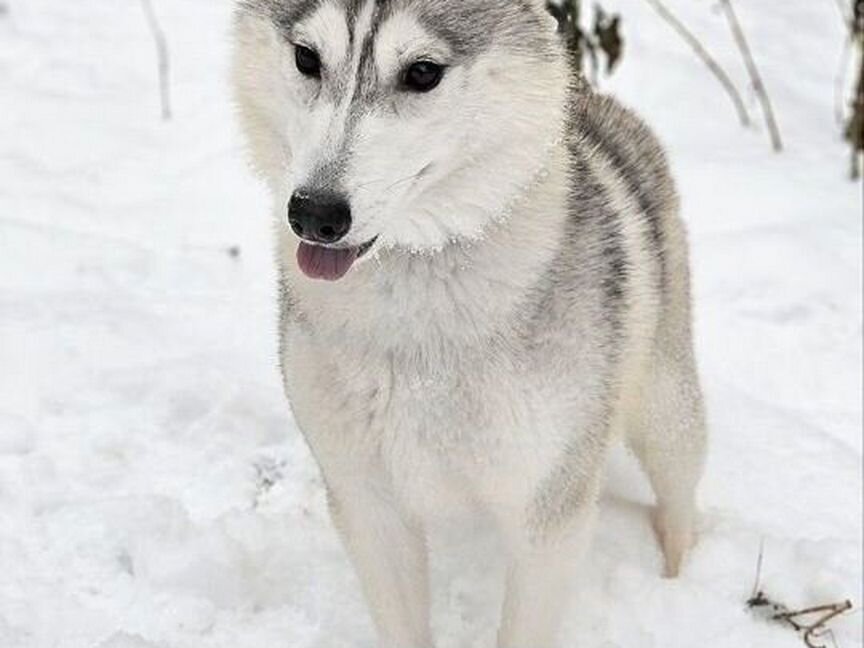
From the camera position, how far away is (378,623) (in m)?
2.87

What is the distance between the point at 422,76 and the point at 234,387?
171 cm

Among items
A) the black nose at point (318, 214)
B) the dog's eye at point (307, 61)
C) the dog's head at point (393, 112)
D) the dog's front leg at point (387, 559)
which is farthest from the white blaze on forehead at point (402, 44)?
the dog's front leg at point (387, 559)

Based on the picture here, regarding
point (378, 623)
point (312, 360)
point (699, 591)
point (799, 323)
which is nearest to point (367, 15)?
point (312, 360)

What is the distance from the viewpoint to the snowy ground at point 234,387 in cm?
322

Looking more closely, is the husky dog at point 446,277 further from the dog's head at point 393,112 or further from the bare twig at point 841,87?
the bare twig at point 841,87

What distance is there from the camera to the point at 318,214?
211cm

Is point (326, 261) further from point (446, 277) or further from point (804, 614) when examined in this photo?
point (804, 614)

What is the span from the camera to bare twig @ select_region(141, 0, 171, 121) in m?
5.11

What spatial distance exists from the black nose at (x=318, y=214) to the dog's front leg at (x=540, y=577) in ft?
2.55

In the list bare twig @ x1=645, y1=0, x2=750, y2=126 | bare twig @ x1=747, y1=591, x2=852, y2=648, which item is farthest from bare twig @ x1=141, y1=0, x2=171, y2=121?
bare twig @ x1=747, y1=591, x2=852, y2=648

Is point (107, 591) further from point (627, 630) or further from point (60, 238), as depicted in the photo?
point (60, 238)

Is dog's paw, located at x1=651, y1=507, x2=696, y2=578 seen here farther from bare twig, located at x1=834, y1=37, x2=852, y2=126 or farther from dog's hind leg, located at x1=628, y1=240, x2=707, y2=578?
bare twig, located at x1=834, y1=37, x2=852, y2=126

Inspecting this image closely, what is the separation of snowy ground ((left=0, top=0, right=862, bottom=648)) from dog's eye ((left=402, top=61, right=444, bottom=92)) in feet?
4.47

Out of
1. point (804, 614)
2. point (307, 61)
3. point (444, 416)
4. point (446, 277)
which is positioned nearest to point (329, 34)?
point (307, 61)
